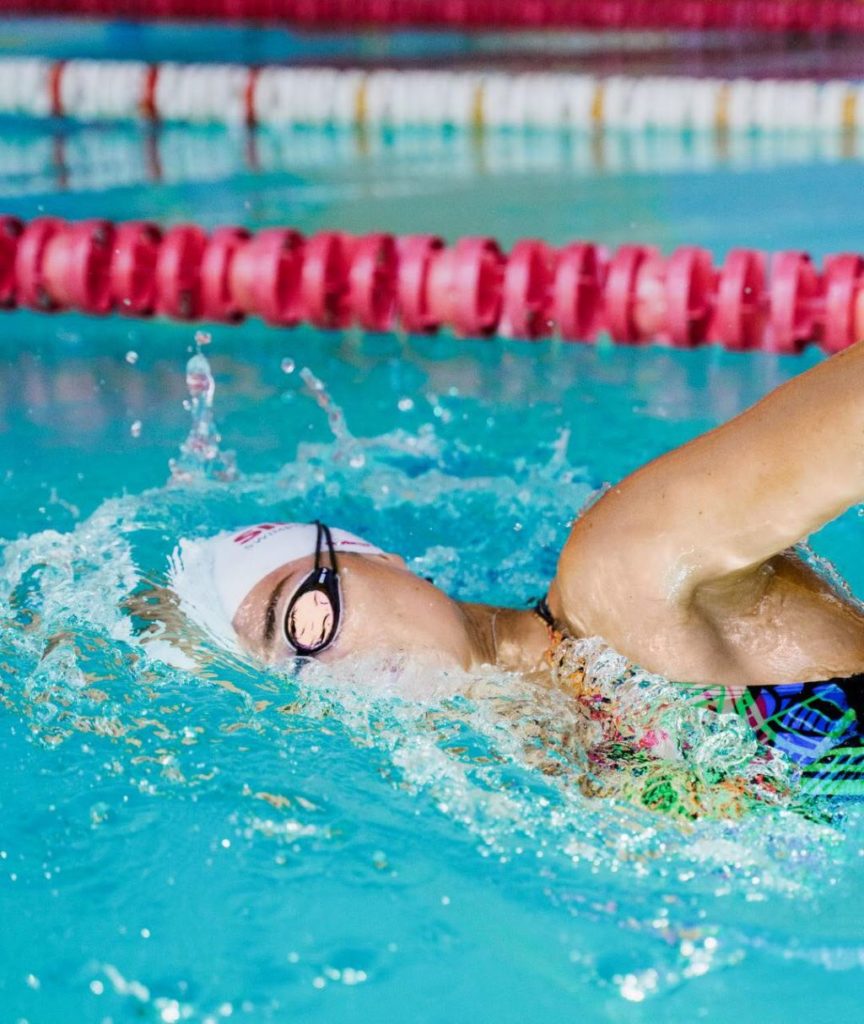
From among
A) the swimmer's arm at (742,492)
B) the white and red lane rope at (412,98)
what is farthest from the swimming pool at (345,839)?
the white and red lane rope at (412,98)

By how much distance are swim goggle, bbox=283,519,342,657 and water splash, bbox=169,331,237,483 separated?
1118mm

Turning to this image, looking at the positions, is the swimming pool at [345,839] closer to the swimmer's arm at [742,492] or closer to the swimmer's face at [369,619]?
the swimmer's face at [369,619]

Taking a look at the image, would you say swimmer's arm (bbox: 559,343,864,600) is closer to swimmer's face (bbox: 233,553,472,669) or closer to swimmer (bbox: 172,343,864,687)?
swimmer (bbox: 172,343,864,687)

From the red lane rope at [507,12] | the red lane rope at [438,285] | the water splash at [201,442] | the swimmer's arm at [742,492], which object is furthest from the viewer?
the red lane rope at [507,12]

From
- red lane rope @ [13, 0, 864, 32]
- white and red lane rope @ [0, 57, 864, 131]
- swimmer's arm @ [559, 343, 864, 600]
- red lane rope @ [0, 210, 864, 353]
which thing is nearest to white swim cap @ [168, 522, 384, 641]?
swimmer's arm @ [559, 343, 864, 600]

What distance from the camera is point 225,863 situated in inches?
70.9

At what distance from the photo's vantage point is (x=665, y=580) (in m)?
1.62

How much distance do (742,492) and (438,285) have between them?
2388 millimetres

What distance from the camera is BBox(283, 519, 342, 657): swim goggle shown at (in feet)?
6.10

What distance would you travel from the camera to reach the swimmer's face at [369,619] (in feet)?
6.06

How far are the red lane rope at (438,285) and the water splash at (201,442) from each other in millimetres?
377

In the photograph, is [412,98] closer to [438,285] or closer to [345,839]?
[438,285]

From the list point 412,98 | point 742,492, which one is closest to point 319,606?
point 742,492

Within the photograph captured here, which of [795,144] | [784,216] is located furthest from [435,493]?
[795,144]
